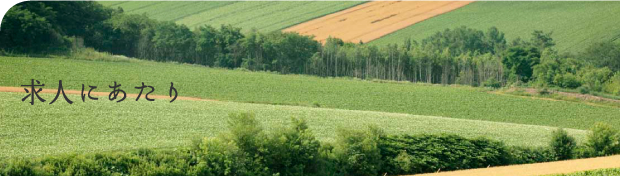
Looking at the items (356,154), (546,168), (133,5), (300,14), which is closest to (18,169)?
(356,154)

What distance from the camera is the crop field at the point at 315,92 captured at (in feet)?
191

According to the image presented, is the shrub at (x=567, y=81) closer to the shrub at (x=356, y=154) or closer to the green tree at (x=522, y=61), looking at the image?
the green tree at (x=522, y=61)

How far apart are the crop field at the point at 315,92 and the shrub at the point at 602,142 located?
47.2 feet

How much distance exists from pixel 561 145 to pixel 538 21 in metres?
77.8

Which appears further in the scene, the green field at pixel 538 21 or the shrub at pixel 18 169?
the green field at pixel 538 21

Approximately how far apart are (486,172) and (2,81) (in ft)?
112

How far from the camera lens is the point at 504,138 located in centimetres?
4384

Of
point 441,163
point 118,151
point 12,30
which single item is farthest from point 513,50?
point 118,151

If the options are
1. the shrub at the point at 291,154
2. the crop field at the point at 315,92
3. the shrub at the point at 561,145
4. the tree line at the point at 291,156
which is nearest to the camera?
the tree line at the point at 291,156

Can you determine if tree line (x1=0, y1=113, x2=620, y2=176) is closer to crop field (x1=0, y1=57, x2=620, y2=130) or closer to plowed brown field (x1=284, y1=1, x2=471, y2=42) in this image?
crop field (x1=0, y1=57, x2=620, y2=130)

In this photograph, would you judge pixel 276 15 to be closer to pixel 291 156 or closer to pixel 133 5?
pixel 133 5

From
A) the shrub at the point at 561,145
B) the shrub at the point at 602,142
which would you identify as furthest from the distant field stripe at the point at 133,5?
the shrub at the point at 561,145

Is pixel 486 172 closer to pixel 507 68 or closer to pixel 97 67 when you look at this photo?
pixel 97 67

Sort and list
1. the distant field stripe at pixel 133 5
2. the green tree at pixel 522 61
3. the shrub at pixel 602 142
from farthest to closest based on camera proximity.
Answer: the distant field stripe at pixel 133 5 → the green tree at pixel 522 61 → the shrub at pixel 602 142
